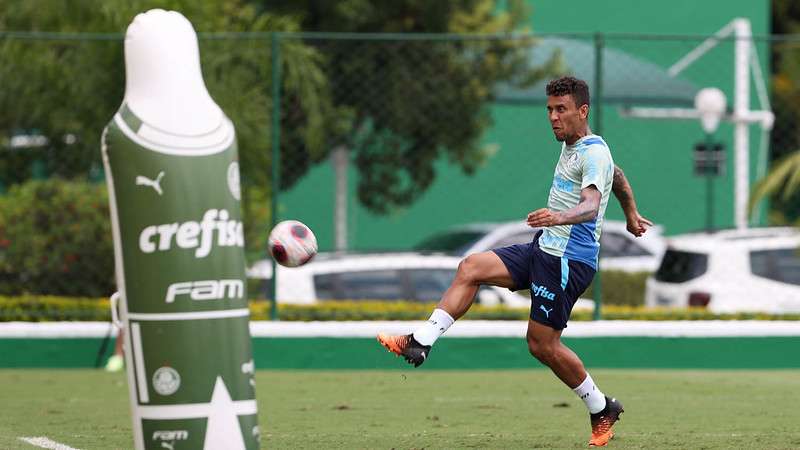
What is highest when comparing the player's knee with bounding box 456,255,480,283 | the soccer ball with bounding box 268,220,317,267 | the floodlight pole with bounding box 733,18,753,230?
the soccer ball with bounding box 268,220,317,267

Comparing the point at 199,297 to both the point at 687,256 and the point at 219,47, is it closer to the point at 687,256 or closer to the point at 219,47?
the point at 219,47

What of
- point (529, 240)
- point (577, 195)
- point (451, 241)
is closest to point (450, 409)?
point (577, 195)

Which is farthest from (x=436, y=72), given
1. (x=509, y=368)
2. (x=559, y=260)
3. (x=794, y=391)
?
(x=559, y=260)

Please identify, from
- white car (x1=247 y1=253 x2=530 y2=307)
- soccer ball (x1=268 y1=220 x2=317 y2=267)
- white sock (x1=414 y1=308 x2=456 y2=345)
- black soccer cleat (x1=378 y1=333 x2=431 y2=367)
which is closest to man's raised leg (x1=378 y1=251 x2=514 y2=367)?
white sock (x1=414 y1=308 x2=456 y2=345)

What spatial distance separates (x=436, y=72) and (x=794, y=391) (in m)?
6.56

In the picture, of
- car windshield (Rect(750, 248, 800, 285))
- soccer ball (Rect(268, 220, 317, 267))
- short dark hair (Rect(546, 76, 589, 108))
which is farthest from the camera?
car windshield (Rect(750, 248, 800, 285))

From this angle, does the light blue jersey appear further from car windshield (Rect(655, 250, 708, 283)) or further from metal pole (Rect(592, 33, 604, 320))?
car windshield (Rect(655, 250, 708, 283))

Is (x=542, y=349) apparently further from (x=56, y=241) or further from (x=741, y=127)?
(x=741, y=127)

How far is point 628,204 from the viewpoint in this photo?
9.06 meters

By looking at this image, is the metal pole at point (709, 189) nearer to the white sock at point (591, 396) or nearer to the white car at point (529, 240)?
the white car at point (529, 240)

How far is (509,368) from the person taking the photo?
46.4ft

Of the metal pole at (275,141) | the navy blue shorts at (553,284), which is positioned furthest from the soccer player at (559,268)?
the metal pole at (275,141)

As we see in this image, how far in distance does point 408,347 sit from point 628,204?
158cm

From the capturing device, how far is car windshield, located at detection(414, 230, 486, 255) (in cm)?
2125
